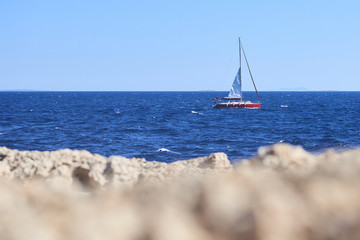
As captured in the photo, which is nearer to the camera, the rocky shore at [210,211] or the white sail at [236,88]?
the rocky shore at [210,211]

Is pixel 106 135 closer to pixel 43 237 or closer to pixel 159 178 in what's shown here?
pixel 159 178

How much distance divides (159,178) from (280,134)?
3199cm

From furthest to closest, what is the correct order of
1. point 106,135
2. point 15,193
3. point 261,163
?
point 106,135 < point 261,163 < point 15,193

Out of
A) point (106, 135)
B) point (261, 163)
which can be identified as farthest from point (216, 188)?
point (106, 135)

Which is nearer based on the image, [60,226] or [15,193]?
[60,226]

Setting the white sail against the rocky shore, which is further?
the white sail

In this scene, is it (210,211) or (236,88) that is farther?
(236,88)

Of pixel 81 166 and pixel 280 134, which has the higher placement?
pixel 81 166

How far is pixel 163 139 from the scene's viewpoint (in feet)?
104

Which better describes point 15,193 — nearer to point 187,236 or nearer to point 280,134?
point 187,236

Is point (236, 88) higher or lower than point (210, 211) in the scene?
higher

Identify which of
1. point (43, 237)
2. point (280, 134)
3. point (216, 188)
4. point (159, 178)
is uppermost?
point (216, 188)

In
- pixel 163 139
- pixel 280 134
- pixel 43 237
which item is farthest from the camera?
pixel 280 134

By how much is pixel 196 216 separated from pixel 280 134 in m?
35.2
